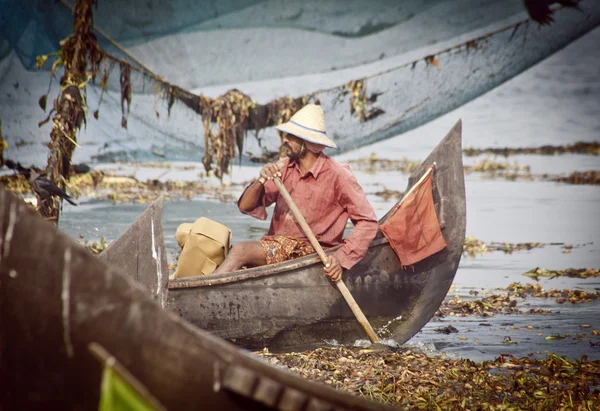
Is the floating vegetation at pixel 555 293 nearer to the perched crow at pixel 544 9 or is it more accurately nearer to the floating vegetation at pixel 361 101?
the floating vegetation at pixel 361 101

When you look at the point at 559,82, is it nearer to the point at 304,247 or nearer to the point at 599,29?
the point at 599,29

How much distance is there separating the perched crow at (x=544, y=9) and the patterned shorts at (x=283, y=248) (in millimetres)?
6128

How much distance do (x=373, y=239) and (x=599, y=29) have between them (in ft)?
24.4

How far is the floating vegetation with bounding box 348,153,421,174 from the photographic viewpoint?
38.9ft

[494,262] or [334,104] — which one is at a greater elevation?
[334,104]

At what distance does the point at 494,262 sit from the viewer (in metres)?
7.43

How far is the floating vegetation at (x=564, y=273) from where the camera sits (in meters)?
6.74

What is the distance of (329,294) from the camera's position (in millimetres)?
4027

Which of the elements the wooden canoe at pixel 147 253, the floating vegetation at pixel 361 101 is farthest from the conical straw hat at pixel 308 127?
the floating vegetation at pixel 361 101

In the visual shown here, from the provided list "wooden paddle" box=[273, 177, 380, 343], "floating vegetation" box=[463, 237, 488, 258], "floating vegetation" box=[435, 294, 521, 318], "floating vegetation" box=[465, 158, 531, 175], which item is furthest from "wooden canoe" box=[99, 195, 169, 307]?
"floating vegetation" box=[465, 158, 531, 175]

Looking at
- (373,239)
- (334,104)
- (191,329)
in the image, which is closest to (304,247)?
(373,239)

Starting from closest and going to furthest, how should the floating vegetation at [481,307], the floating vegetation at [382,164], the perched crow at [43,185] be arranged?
the perched crow at [43,185]
the floating vegetation at [481,307]
the floating vegetation at [382,164]

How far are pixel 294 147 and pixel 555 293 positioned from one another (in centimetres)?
301

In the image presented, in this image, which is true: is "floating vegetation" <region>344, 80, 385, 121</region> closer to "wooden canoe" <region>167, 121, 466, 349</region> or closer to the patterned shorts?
"wooden canoe" <region>167, 121, 466, 349</region>
